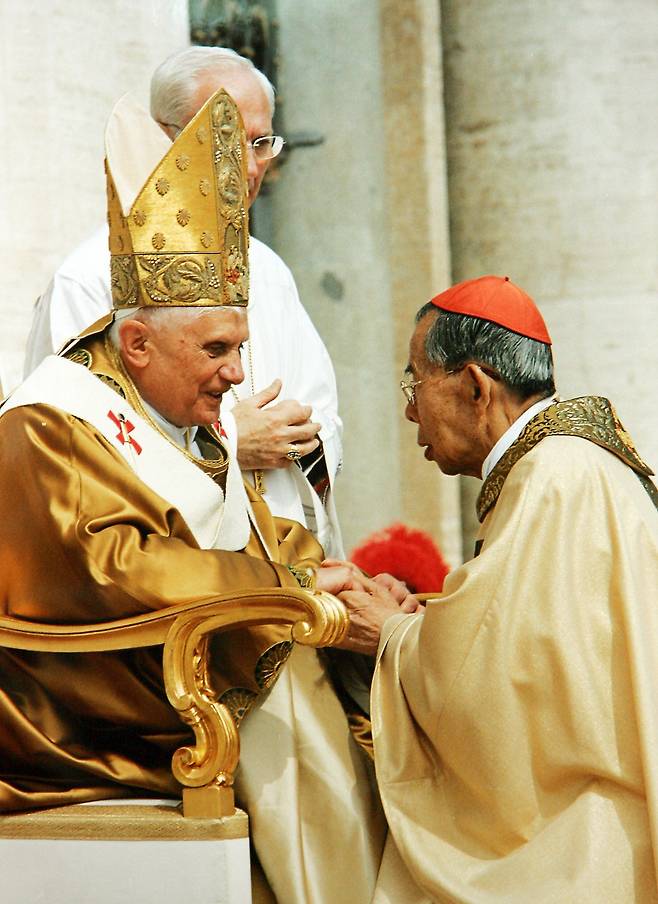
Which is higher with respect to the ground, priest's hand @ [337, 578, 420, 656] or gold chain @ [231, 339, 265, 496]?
gold chain @ [231, 339, 265, 496]

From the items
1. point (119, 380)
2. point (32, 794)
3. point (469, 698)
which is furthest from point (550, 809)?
point (119, 380)

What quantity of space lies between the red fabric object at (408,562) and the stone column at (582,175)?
288 cm

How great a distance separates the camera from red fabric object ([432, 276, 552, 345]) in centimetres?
375

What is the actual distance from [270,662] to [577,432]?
846 millimetres

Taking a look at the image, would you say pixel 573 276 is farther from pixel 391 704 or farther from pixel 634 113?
pixel 391 704

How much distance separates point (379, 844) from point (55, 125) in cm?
300

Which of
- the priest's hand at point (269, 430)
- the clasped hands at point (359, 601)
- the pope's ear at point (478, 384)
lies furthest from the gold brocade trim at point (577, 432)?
the priest's hand at point (269, 430)

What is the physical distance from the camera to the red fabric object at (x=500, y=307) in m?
3.75

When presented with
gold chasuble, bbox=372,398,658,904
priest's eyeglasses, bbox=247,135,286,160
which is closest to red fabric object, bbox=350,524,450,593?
gold chasuble, bbox=372,398,658,904

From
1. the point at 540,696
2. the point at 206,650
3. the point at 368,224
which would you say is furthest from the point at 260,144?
the point at 368,224

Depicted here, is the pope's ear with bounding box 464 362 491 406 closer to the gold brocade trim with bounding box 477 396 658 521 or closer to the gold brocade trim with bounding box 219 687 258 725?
the gold brocade trim with bounding box 477 396 658 521

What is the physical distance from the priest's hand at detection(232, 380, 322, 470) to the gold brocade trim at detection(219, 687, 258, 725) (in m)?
1.00

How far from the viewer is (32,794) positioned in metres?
3.33

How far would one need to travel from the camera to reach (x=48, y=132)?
551 cm
